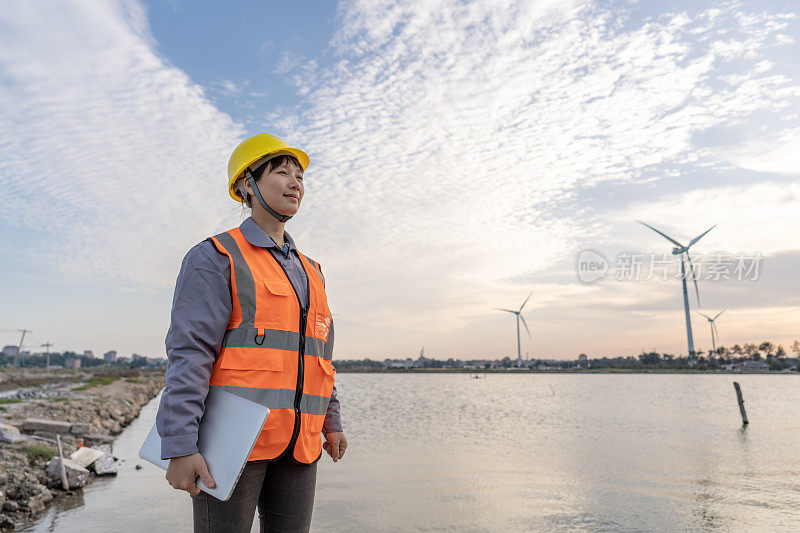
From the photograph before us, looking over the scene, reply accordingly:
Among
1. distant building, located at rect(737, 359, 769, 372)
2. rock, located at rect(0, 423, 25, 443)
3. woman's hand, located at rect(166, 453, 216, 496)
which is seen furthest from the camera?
distant building, located at rect(737, 359, 769, 372)

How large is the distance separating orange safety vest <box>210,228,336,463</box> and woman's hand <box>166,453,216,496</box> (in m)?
0.18

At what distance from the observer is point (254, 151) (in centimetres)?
224

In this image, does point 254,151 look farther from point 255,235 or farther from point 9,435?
point 9,435

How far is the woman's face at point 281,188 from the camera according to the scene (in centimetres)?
223

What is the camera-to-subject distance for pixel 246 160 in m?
2.25

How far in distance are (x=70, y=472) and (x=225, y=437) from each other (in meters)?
9.01

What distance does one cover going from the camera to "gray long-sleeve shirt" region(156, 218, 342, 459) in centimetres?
177

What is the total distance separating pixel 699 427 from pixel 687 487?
14.6 meters

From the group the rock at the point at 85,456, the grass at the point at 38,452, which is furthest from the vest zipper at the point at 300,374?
the rock at the point at 85,456

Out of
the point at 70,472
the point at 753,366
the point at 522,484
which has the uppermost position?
the point at 753,366

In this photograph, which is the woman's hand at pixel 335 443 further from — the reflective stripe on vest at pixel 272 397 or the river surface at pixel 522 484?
the river surface at pixel 522 484

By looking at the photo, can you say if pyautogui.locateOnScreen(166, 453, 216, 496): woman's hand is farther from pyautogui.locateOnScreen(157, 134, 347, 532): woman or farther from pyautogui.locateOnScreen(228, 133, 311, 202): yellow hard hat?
pyautogui.locateOnScreen(228, 133, 311, 202): yellow hard hat

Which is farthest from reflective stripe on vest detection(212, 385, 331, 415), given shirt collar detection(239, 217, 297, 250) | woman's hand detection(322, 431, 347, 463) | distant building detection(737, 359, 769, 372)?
distant building detection(737, 359, 769, 372)

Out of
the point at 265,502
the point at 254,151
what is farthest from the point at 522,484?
the point at 254,151
